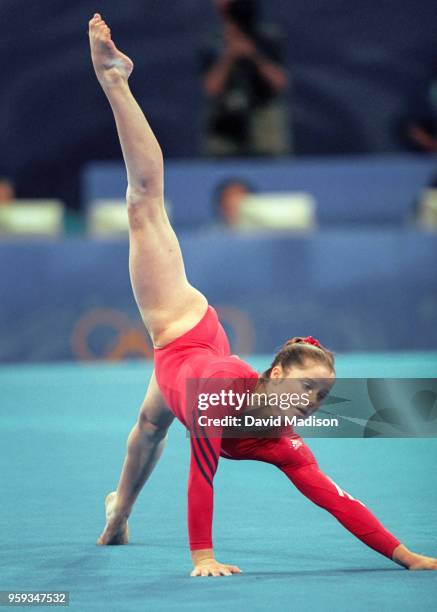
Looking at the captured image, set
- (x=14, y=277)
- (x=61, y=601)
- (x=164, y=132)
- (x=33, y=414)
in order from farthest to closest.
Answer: (x=164, y=132) → (x=14, y=277) → (x=33, y=414) → (x=61, y=601)

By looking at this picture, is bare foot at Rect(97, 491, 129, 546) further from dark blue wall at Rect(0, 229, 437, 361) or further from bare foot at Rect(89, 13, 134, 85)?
dark blue wall at Rect(0, 229, 437, 361)

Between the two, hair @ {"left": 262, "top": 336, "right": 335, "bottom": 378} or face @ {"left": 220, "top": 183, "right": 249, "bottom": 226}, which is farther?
face @ {"left": 220, "top": 183, "right": 249, "bottom": 226}

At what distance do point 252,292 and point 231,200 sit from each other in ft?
4.13

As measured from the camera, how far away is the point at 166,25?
13.4 metres

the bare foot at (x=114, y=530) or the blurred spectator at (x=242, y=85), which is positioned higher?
the blurred spectator at (x=242, y=85)

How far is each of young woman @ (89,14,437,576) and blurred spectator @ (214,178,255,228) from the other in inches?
194

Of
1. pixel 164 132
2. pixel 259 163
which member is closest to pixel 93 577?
pixel 259 163

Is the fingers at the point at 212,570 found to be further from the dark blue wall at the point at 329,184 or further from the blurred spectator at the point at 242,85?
the blurred spectator at the point at 242,85

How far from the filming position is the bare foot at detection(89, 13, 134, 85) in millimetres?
4090

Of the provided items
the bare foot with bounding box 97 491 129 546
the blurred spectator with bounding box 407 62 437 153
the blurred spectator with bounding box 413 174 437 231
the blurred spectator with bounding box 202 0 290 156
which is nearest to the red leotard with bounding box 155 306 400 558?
the bare foot with bounding box 97 491 129 546

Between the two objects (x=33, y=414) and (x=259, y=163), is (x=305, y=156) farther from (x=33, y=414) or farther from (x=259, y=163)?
(x=33, y=414)

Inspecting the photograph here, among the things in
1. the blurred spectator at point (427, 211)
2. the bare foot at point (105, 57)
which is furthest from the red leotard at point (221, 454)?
the blurred spectator at point (427, 211)

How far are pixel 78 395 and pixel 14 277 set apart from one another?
1.47m

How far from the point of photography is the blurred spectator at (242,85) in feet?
34.6
